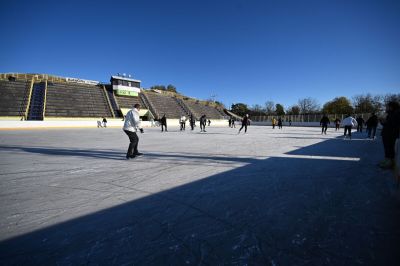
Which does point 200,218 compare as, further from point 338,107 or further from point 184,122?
point 338,107

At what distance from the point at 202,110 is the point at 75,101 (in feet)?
106

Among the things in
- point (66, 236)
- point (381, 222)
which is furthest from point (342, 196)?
point (66, 236)

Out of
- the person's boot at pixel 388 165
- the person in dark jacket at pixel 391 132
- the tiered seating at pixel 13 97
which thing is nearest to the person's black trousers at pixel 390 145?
the person in dark jacket at pixel 391 132

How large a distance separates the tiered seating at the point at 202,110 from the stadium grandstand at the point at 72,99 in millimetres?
2100

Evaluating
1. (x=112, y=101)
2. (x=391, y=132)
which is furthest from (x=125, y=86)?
(x=391, y=132)

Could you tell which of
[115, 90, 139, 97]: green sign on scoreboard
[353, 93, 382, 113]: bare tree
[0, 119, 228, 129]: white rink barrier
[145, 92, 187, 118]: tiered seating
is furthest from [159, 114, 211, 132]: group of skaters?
[353, 93, 382, 113]: bare tree

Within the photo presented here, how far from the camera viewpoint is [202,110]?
2322 inches

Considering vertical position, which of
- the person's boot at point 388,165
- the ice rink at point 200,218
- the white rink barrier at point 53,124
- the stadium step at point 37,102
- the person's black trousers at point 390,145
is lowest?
the ice rink at point 200,218

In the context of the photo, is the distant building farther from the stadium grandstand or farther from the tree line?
the tree line

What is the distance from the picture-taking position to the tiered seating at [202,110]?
5635 centimetres

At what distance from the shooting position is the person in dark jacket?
4828 millimetres

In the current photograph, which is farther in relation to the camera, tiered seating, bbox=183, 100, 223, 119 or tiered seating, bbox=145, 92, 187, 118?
tiered seating, bbox=183, 100, 223, 119

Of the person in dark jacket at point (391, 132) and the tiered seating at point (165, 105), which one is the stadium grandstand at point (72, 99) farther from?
the person in dark jacket at point (391, 132)

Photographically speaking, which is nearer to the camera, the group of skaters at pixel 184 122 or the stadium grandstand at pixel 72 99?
the group of skaters at pixel 184 122
